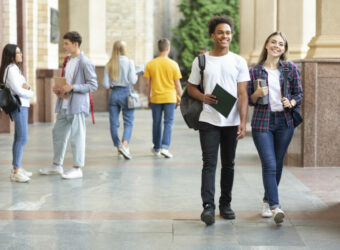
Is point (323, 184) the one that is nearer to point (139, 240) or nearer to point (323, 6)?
point (323, 6)

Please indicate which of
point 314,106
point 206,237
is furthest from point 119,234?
point 314,106

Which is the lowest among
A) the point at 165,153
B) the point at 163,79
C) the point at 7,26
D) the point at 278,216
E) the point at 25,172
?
the point at 165,153

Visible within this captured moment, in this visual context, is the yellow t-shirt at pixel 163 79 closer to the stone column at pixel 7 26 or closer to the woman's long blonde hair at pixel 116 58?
the woman's long blonde hair at pixel 116 58

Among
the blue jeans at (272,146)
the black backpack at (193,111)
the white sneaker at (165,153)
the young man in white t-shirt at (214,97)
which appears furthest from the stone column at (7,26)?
the blue jeans at (272,146)

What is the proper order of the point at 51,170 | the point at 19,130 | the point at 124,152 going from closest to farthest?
1. the point at 19,130
2. the point at 51,170
3. the point at 124,152

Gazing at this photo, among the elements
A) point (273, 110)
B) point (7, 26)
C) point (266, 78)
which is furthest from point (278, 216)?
point (7, 26)

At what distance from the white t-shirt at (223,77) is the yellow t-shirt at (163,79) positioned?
15.5 ft

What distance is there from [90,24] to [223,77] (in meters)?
18.5

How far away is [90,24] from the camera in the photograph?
77.9 feet

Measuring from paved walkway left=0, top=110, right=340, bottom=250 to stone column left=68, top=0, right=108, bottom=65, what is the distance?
45.1 feet

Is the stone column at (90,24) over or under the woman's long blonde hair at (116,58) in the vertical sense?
over

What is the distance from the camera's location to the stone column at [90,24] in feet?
77.6

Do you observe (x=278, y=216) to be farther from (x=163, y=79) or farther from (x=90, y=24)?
(x=90, y=24)

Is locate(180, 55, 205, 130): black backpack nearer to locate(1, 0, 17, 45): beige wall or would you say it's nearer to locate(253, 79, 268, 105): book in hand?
locate(253, 79, 268, 105): book in hand
